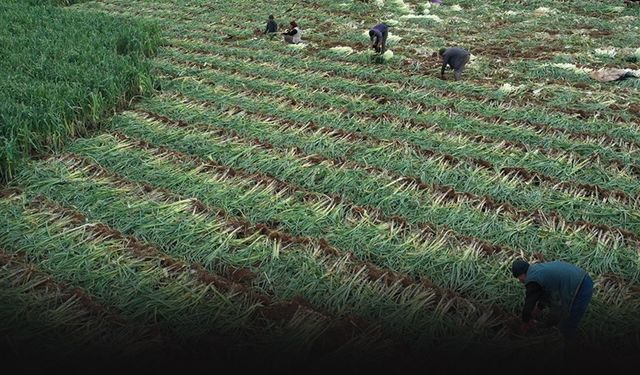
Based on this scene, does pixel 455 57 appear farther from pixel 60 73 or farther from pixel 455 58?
pixel 60 73

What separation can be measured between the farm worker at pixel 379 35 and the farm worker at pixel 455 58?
1.46 m

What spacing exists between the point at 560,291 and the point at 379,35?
682 cm

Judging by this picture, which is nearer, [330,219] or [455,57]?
[330,219]

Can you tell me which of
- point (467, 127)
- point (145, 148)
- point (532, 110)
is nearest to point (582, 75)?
point (532, 110)

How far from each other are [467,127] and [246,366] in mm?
4507

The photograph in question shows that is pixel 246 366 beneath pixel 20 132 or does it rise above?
beneath

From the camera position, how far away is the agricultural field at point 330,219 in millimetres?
3857

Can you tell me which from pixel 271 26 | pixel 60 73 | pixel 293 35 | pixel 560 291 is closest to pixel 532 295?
pixel 560 291

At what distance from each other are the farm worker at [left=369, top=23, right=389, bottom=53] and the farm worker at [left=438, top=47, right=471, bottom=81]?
1462 millimetres

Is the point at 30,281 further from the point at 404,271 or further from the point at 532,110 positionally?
the point at 532,110

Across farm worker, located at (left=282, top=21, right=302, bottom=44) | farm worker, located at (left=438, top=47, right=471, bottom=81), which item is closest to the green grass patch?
farm worker, located at (left=282, top=21, right=302, bottom=44)

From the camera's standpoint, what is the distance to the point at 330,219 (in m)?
5.11

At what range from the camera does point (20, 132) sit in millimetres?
6059

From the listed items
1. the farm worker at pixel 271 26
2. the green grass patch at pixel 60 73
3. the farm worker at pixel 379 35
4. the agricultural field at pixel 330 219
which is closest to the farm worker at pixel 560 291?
the agricultural field at pixel 330 219
